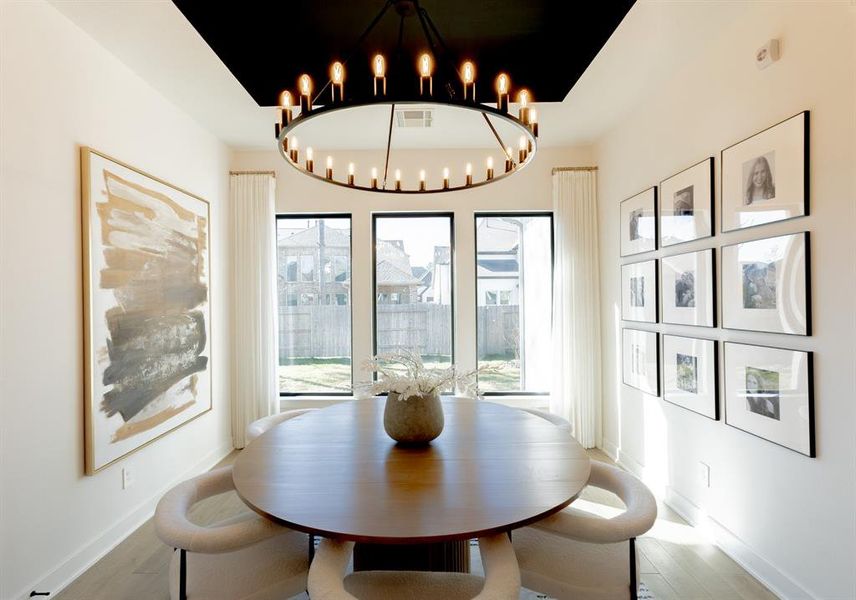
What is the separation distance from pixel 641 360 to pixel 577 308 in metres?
0.85

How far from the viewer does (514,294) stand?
4223 millimetres

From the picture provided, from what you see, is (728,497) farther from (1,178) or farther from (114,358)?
(1,178)

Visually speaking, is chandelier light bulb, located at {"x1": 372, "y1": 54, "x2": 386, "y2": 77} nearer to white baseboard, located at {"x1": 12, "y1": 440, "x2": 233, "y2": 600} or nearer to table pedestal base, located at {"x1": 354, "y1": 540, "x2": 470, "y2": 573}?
table pedestal base, located at {"x1": 354, "y1": 540, "x2": 470, "y2": 573}

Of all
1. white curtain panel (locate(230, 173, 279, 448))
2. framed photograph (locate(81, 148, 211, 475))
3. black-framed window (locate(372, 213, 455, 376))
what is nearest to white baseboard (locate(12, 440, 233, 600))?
framed photograph (locate(81, 148, 211, 475))

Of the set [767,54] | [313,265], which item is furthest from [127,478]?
[767,54]

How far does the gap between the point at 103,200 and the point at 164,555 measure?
2.03 meters

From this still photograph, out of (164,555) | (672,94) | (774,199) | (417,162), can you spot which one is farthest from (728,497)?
(417,162)

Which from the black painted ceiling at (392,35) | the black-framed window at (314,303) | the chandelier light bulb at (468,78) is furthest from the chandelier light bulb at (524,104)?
the black-framed window at (314,303)

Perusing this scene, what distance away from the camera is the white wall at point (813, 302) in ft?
5.54

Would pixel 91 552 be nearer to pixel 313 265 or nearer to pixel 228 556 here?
pixel 228 556

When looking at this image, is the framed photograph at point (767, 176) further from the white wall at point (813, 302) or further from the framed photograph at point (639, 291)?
the framed photograph at point (639, 291)

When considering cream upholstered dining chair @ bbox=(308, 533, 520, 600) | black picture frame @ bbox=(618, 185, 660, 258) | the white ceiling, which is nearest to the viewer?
cream upholstered dining chair @ bbox=(308, 533, 520, 600)

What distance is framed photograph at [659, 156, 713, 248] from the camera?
8.01ft

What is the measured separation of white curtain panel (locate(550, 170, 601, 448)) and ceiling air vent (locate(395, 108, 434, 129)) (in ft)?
4.59
